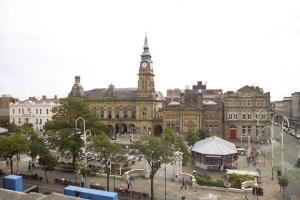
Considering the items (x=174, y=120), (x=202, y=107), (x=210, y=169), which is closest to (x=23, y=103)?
(x=174, y=120)

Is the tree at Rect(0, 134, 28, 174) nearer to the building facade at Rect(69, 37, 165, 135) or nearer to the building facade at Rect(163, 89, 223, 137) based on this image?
the building facade at Rect(163, 89, 223, 137)

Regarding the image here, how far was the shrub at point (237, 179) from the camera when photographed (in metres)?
35.0

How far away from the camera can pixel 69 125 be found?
139 ft

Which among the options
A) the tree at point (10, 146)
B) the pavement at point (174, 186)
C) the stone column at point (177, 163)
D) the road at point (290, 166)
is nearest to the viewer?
the pavement at point (174, 186)

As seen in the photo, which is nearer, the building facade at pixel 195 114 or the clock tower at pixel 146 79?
the building facade at pixel 195 114

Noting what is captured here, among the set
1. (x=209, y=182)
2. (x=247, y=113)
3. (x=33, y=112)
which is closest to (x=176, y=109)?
(x=247, y=113)

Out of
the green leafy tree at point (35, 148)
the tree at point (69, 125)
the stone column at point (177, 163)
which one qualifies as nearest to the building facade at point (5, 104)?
the tree at point (69, 125)

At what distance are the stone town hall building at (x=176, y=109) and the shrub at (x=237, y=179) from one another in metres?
32.9

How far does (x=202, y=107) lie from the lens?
73.6 metres

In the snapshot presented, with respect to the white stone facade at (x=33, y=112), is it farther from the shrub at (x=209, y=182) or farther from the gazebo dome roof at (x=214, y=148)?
the shrub at (x=209, y=182)

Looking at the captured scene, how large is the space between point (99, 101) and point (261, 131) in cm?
4494

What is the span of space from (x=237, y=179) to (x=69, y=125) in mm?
23878

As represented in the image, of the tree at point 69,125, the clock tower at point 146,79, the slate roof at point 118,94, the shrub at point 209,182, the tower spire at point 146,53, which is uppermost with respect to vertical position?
the tower spire at point 146,53

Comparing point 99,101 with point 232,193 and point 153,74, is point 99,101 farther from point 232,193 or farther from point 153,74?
point 232,193
